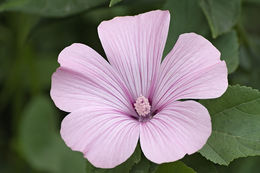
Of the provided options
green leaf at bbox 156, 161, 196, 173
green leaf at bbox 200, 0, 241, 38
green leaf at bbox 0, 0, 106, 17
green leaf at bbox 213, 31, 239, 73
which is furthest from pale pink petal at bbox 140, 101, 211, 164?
green leaf at bbox 0, 0, 106, 17

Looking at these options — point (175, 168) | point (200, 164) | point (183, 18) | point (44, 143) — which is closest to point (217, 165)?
point (200, 164)

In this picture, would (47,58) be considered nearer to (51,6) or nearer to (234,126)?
(51,6)

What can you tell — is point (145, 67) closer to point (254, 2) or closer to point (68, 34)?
point (254, 2)

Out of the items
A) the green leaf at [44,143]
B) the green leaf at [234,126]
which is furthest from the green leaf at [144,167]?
the green leaf at [44,143]

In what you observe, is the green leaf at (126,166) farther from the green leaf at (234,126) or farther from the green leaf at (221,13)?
the green leaf at (221,13)

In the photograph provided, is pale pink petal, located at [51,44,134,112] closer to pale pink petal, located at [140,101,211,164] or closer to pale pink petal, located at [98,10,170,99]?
pale pink petal, located at [98,10,170,99]

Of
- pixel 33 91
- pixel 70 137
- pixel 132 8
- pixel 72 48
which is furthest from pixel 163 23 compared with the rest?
pixel 33 91
